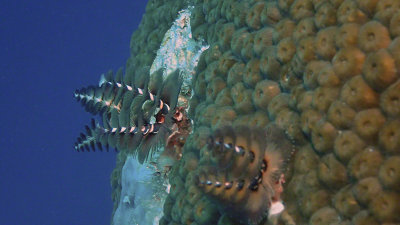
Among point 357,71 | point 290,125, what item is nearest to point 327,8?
point 357,71

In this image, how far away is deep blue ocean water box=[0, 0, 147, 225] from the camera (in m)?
31.6

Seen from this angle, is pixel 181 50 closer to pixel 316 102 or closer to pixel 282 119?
pixel 282 119

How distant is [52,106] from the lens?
1453 inches

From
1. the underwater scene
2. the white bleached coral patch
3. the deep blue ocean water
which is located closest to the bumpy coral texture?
the underwater scene

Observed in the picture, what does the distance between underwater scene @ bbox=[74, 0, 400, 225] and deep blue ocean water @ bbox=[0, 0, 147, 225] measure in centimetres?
2864

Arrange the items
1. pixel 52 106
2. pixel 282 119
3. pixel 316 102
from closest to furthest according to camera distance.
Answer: pixel 316 102, pixel 282 119, pixel 52 106

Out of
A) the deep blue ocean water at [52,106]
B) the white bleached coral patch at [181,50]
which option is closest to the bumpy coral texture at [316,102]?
the white bleached coral patch at [181,50]

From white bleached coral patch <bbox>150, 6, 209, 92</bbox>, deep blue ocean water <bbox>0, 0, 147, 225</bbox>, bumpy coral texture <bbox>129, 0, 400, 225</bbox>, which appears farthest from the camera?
deep blue ocean water <bbox>0, 0, 147, 225</bbox>

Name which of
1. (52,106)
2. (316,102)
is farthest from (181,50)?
(52,106)

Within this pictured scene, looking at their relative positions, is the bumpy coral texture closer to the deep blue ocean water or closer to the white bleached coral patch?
the white bleached coral patch

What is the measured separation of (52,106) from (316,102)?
37.6 metres

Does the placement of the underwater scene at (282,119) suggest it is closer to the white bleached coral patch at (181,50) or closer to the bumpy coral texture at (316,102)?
the bumpy coral texture at (316,102)

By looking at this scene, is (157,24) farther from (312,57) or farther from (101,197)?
(101,197)

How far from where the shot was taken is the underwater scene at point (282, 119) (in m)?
2.10
